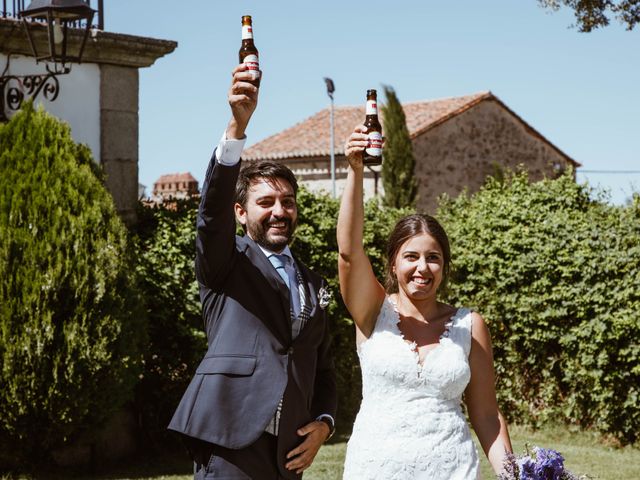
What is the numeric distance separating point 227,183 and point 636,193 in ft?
24.5

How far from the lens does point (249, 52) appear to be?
3.39m

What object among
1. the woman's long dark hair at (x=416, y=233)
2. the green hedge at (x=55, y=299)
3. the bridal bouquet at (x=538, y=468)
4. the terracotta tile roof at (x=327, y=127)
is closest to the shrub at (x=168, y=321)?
the green hedge at (x=55, y=299)

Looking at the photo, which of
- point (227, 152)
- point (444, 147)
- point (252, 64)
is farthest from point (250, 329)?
point (444, 147)

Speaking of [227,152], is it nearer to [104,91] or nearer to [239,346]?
[239,346]

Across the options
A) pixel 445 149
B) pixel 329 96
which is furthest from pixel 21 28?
pixel 445 149

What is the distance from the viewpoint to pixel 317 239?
10.1 metres

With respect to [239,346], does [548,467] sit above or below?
below

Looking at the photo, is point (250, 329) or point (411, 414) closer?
point (250, 329)

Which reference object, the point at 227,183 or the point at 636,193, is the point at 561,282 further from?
the point at 227,183

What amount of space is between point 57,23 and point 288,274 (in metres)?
5.41

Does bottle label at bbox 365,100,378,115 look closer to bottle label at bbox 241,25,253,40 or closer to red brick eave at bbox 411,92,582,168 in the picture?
bottle label at bbox 241,25,253,40

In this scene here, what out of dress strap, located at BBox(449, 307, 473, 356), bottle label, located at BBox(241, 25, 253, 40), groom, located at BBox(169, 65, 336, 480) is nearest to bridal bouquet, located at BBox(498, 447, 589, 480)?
groom, located at BBox(169, 65, 336, 480)

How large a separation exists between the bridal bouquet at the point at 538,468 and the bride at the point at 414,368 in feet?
2.20

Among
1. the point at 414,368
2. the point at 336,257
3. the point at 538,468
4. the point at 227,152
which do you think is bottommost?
the point at 538,468
